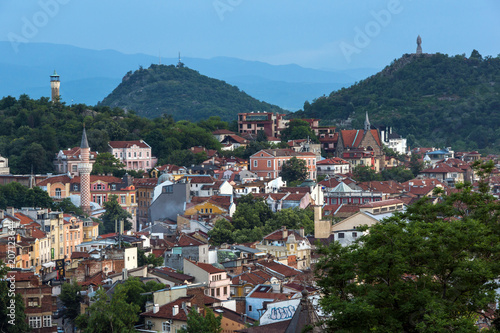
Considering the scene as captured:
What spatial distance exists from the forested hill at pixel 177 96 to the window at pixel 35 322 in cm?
11433

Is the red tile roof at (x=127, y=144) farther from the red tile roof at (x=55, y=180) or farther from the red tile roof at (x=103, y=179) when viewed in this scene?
the red tile roof at (x=55, y=180)

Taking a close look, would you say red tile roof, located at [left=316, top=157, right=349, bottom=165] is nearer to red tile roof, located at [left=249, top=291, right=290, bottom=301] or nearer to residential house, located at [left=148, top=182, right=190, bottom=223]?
residential house, located at [left=148, top=182, right=190, bottom=223]

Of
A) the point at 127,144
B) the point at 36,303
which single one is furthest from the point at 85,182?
the point at 36,303

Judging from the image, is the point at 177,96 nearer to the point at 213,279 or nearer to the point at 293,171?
the point at 293,171

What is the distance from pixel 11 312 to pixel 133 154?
45200 millimetres

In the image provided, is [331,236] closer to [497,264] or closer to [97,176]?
[97,176]

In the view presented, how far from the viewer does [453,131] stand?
11044cm

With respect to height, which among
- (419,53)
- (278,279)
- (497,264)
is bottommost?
(278,279)

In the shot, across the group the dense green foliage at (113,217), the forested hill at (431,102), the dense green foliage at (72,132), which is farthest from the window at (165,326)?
the forested hill at (431,102)

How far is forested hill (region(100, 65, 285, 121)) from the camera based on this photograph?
472ft

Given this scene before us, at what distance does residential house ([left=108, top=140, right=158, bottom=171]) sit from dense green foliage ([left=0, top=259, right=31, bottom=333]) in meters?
42.7

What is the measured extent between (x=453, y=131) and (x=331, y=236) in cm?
7075

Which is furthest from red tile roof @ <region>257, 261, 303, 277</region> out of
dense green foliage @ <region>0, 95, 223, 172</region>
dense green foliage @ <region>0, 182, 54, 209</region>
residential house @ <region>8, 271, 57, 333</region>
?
dense green foliage @ <region>0, 95, 223, 172</region>

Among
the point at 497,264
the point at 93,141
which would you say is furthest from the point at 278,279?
the point at 93,141
